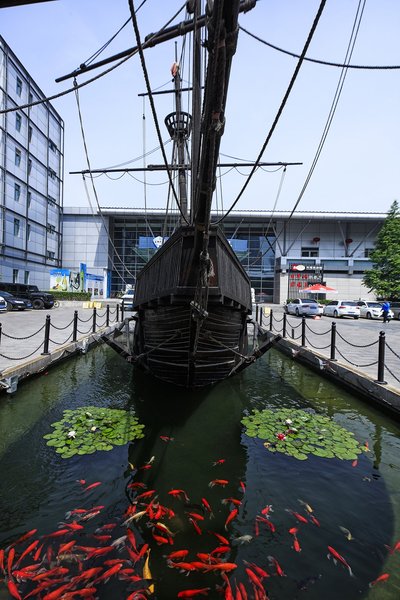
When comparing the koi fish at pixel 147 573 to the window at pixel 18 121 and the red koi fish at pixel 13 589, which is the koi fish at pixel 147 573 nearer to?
the red koi fish at pixel 13 589

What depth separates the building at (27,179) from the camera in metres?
29.5

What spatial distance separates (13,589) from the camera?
2.32 metres

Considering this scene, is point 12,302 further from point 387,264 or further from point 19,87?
point 387,264

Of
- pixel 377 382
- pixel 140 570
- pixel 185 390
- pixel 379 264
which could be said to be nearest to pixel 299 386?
pixel 377 382

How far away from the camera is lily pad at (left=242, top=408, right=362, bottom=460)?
454cm

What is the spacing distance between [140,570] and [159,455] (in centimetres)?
187

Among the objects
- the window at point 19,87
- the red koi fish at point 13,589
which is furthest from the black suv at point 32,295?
the red koi fish at point 13,589

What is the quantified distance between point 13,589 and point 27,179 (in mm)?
38124

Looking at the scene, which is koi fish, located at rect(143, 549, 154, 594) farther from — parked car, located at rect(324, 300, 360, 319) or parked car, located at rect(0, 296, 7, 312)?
parked car, located at rect(324, 300, 360, 319)

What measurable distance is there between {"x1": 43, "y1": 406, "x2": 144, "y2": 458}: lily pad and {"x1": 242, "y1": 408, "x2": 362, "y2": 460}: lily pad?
1.98 meters

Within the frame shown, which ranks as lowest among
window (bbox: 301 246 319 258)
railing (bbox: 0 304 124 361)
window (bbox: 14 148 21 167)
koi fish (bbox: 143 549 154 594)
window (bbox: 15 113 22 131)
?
koi fish (bbox: 143 549 154 594)

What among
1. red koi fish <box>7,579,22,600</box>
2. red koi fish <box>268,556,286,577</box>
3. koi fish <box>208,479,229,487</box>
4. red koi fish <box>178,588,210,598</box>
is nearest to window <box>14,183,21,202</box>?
koi fish <box>208,479,229,487</box>

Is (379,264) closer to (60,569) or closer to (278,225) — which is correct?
(278,225)

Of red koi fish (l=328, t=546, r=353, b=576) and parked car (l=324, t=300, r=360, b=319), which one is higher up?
parked car (l=324, t=300, r=360, b=319)
